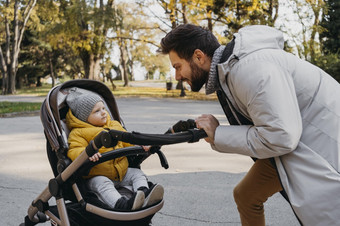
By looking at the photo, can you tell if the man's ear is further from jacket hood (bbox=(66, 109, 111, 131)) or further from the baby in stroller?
jacket hood (bbox=(66, 109, 111, 131))

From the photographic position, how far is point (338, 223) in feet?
5.65

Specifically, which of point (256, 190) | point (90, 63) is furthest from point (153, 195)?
point (90, 63)

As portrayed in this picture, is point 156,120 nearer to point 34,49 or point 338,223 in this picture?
point 338,223

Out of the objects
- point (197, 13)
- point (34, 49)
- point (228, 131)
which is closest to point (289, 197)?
point (228, 131)

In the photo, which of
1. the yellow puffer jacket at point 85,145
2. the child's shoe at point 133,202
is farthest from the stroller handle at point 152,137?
the yellow puffer jacket at point 85,145

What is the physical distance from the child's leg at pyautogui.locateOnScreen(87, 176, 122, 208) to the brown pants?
81cm

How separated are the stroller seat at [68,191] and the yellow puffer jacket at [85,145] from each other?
60 millimetres

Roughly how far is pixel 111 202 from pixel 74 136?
64 cm

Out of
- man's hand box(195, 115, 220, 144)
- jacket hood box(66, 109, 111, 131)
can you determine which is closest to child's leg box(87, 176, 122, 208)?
jacket hood box(66, 109, 111, 131)

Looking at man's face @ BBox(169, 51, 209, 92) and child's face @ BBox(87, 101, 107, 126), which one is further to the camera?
child's face @ BBox(87, 101, 107, 126)

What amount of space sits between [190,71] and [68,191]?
4.26 ft

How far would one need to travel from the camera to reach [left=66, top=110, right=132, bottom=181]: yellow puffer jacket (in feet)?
8.96

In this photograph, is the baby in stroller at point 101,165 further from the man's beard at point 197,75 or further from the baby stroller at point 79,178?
the man's beard at point 197,75

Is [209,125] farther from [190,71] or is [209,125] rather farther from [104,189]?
[104,189]
